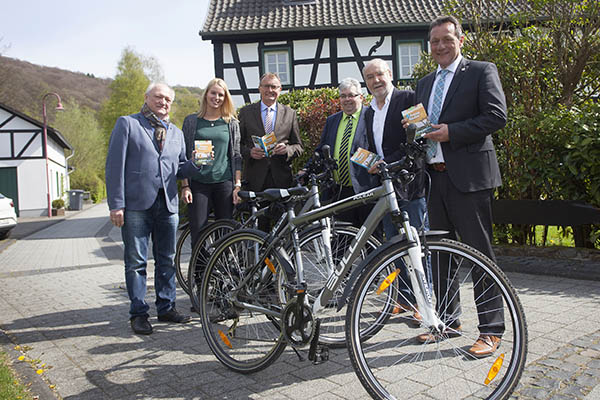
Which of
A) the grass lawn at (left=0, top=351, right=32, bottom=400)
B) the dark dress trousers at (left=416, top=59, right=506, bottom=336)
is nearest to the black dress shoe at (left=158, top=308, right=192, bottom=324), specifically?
the grass lawn at (left=0, top=351, right=32, bottom=400)

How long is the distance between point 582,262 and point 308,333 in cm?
463

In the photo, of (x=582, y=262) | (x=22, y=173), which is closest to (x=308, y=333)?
(x=582, y=262)

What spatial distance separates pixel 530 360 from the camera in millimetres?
3385

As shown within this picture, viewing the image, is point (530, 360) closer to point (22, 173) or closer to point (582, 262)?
point (582, 262)

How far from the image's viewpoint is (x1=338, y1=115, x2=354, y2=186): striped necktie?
492 centimetres

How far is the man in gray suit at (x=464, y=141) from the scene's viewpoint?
3461mm

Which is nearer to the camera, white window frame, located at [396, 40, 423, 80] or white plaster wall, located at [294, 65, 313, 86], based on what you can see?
white plaster wall, located at [294, 65, 313, 86]

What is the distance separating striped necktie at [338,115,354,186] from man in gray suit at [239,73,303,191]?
2.04 ft

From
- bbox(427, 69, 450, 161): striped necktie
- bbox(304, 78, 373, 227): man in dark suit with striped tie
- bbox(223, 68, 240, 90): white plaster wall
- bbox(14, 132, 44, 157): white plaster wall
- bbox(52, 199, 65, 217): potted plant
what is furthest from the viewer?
bbox(14, 132, 44, 157): white plaster wall

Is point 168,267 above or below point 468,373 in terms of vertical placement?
above

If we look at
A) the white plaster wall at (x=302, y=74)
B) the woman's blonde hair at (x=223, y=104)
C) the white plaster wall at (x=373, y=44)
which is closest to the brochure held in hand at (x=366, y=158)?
the woman's blonde hair at (x=223, y=104)

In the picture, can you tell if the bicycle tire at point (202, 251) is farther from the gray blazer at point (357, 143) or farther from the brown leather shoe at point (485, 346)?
the brown leather shoe at point (485, 346)

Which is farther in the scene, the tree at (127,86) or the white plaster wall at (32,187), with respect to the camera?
the tree at (127,86)

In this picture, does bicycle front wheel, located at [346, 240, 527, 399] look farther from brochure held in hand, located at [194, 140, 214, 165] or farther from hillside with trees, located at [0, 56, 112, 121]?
hillside with trees, located at [0, 56, 112, 121]
